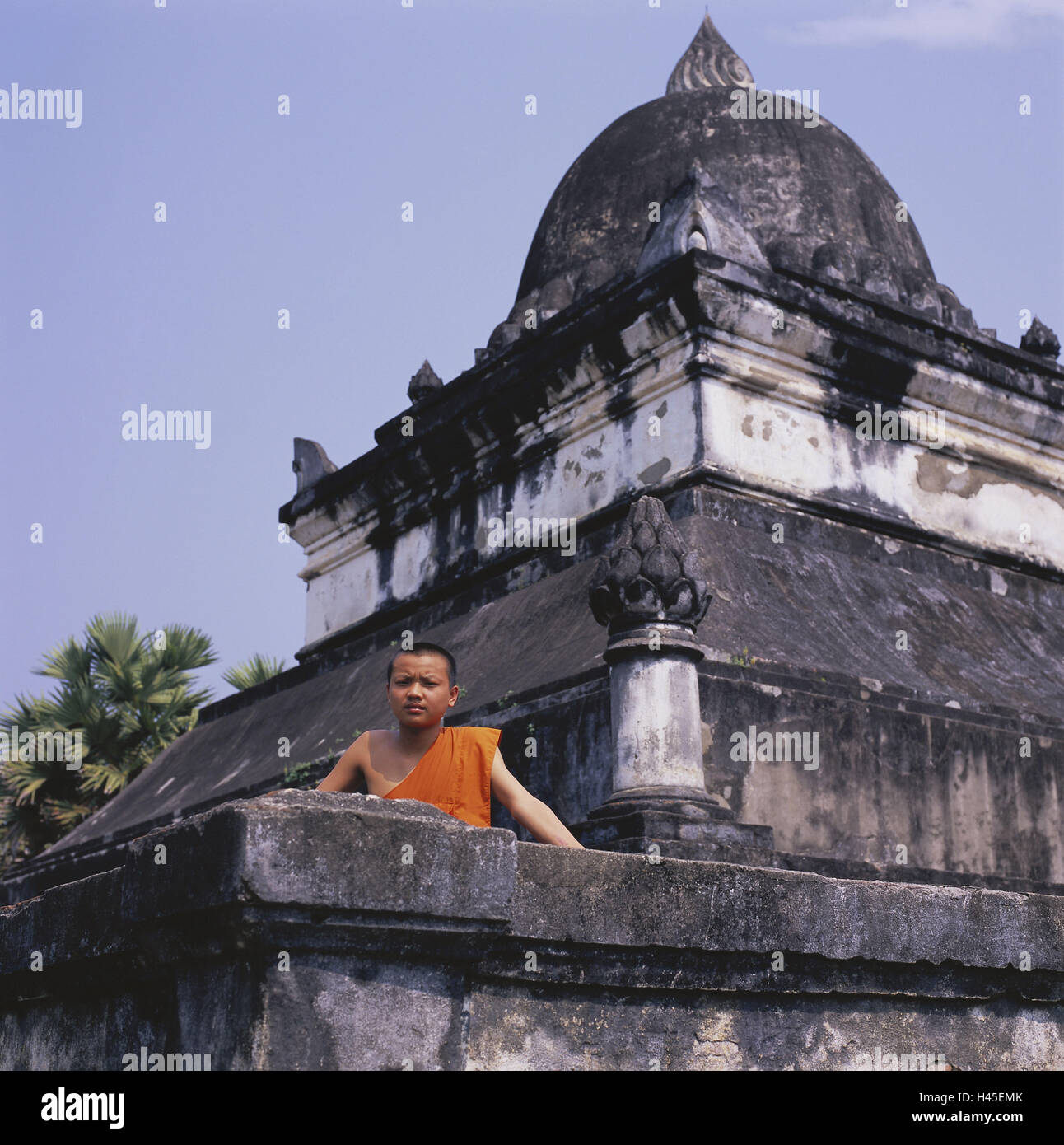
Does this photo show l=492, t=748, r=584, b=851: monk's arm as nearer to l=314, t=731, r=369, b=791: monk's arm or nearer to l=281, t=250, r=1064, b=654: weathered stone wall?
l=314, t=731, r=369, b=791: monk's arm

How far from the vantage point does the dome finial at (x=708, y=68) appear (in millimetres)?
13555

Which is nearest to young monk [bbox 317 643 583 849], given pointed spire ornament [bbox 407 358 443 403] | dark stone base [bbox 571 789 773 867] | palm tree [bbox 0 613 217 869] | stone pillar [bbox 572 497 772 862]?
dark stone base [bbox 571 789 773 867]

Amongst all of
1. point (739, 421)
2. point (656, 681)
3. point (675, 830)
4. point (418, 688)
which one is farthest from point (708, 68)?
point (418, 688)

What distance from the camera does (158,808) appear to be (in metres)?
11.0

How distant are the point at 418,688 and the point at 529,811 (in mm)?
508

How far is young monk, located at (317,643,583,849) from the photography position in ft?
13.3

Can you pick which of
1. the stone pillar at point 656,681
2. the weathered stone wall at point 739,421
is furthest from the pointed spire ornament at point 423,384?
the stone pillar at point 656,681

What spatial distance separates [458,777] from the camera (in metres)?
4.11

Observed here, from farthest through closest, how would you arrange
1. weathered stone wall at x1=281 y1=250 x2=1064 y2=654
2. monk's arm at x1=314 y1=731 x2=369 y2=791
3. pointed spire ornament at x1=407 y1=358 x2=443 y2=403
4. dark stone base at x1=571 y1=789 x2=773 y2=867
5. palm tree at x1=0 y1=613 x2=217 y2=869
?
palm tree at x1=0 y1=613 x2=217 y2=869 → pointed spire ornament at x1=407 y1=358 x2=443 y2=403 → weathered stone wall at x1=281 y1=250 x2=1064 y2=654 → dark stone base at x1=571 y1=789 x2=773 y2=867 → monk's arm at x1=314 y1=731 x2=369 y2=791

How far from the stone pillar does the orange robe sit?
2001 millimetres

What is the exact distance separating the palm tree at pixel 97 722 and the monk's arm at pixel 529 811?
47.3ft

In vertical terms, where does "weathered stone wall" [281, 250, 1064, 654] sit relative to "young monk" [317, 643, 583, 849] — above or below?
above

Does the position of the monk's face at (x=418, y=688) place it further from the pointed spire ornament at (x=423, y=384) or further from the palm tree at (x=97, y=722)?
the palm tree at (x=97, y=722)

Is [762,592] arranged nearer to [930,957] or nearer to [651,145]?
[930,957]
